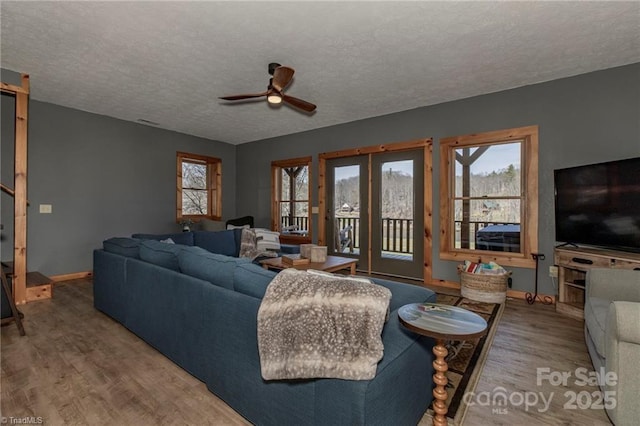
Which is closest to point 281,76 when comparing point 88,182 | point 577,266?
point 577,266

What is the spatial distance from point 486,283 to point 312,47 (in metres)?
3.13

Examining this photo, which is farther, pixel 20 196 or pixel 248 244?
pixel 248 244

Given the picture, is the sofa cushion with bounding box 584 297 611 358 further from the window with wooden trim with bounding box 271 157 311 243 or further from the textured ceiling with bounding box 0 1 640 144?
the window with wooden trim with bounding box 271 157 311 243

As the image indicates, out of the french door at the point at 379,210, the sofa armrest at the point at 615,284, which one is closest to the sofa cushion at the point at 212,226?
the french door at the point at 379,210

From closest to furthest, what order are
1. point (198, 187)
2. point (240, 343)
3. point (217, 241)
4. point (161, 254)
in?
point (240, 343), point (161, 254), point (217, 241), point (198, 187)

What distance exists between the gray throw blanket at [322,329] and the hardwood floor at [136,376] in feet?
2.09

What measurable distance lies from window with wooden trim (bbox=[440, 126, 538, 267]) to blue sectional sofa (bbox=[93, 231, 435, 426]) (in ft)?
8.79

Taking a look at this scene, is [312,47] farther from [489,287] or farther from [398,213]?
[489,287]

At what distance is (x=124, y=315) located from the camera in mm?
2615

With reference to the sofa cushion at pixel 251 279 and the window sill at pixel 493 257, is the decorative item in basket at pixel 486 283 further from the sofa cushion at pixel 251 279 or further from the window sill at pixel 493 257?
the sofa cushion at pixel 251 279

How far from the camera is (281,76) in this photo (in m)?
2.73

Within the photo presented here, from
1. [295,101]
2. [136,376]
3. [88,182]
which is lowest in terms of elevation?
[136,376]

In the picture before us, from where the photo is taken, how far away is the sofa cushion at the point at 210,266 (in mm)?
1747

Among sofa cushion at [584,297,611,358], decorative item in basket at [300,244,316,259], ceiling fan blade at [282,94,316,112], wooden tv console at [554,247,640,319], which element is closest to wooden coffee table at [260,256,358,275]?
decorative item in basket at [300,244,316,259]
